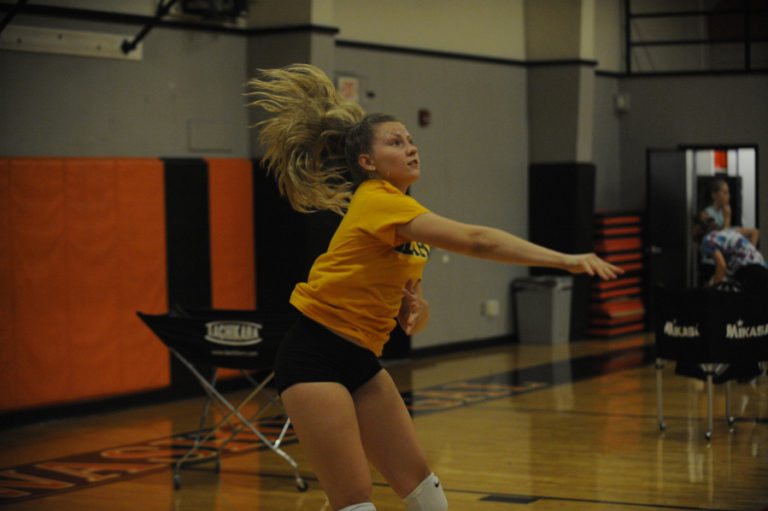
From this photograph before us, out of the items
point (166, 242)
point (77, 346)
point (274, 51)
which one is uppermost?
point (274, 51)

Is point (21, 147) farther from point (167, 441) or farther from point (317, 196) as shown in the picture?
point (317, 196)

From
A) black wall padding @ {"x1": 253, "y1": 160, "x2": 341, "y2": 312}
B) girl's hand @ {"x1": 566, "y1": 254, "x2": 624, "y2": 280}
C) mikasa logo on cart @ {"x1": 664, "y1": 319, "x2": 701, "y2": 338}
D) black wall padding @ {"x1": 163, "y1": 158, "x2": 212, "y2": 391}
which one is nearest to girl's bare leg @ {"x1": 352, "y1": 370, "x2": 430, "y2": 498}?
girl's hand @ {"x1": 566, "y1": 254, "x2": 624, "y2": 280}

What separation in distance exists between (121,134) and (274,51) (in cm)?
179

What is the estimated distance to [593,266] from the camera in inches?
115

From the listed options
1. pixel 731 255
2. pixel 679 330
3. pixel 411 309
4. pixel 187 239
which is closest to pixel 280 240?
pixel 187 239

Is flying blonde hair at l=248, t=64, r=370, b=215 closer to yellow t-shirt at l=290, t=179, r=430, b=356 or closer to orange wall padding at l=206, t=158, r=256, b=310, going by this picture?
yellow t-shirt at l=290, t=179, r=430, b=356

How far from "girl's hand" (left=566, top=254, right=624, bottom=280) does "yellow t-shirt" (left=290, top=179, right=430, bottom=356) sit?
2.13ft

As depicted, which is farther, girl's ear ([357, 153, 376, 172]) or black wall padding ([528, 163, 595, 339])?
black wall padding ([528, 163, 595, 339])

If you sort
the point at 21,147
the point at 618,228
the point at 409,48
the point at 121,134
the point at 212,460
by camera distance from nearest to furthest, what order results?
the point at 212,460, the point at 21,147, the point at 121,134, the point at 409,48, the point at 618,228

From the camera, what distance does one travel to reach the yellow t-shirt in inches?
138

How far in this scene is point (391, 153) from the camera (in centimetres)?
365

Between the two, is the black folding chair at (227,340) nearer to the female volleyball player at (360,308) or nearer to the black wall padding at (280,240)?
the female volleyball player at (360,308)

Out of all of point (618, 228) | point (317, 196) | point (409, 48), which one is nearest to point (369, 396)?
point (317, 196)

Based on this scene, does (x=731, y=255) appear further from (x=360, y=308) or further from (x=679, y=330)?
(x=360, y=308)
